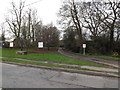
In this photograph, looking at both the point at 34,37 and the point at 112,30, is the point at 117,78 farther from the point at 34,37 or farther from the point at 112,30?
the point at 34,37

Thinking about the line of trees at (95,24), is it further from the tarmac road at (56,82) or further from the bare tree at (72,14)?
the tarmac road at (56,82)

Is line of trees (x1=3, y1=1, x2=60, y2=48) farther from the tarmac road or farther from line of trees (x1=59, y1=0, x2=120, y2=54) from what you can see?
the tarmac road

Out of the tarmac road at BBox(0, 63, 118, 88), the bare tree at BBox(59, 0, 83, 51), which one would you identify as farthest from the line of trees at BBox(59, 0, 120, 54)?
the tarmac road at BBox(0, 63, 118, 88)

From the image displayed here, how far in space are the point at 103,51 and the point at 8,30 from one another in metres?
30.3

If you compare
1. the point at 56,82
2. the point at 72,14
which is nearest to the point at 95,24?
the point at 72,14

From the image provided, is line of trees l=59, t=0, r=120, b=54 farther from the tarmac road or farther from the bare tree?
the tarmac road

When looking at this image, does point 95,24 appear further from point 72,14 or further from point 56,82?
point 56,82

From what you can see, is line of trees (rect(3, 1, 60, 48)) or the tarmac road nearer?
the tarmac road

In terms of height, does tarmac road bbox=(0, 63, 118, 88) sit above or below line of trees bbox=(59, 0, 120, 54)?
below

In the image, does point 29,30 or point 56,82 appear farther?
point 29,30

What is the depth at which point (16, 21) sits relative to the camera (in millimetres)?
30516

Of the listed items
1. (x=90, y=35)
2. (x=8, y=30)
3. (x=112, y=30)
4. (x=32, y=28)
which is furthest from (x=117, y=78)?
(x=8, y=30)

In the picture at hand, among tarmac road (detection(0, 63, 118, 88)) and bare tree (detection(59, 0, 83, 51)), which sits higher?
bare tree (detection(59, 0, 83, 51))

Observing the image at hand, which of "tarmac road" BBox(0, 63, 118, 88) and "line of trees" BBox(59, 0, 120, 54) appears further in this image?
"line of trees" BBox(59, 0, 120, 54)
